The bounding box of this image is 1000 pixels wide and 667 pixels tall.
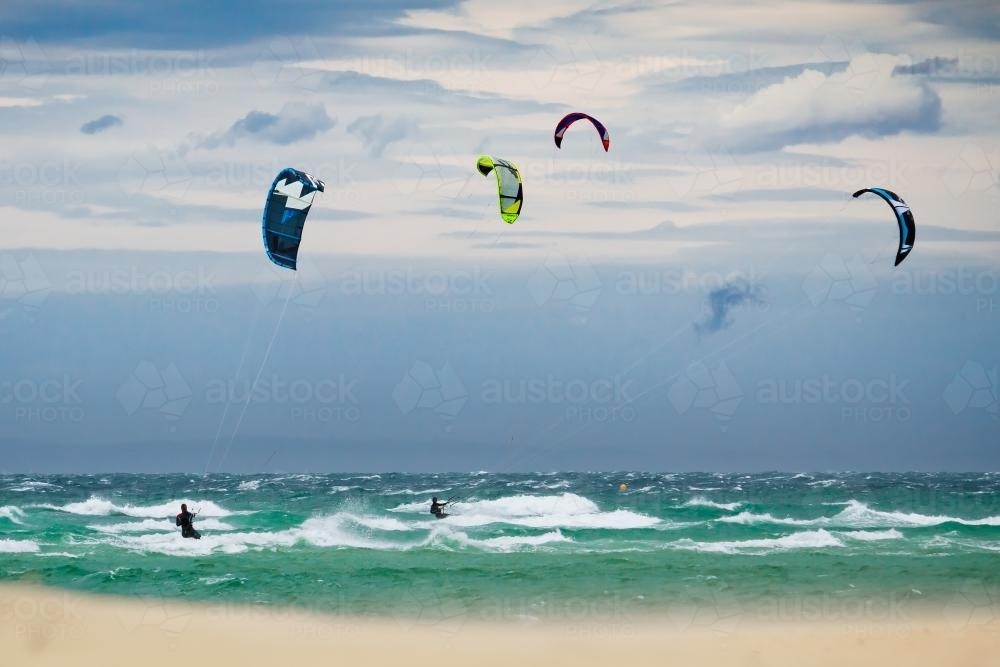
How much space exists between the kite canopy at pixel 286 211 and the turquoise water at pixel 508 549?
4.78m

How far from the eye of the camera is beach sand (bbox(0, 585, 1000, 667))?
12.5m

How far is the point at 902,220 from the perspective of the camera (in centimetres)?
1786

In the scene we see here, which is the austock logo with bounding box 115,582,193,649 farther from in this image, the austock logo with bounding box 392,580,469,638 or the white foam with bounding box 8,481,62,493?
the white foam with bounding box 8,481,62,493

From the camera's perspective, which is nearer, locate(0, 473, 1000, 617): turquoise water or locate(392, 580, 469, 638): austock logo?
locate(392, 580, 469, 638): austock logo

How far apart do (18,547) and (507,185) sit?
11368 millimetres

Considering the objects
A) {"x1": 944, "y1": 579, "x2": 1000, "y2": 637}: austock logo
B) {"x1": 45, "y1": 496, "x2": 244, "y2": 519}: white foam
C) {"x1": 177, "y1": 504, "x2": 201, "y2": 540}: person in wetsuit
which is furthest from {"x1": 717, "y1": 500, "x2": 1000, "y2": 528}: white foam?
{"x1": 45, "y1": 496, "x2": 244, "y2": 519}: white foam

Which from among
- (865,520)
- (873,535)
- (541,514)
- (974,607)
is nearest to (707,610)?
(974,607)

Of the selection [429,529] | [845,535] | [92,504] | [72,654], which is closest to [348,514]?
[429,529]

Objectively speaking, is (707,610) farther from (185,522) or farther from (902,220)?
(185,522)

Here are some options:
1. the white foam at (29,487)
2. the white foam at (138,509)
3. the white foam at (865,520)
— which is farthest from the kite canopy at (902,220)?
the white foam at (29,487)

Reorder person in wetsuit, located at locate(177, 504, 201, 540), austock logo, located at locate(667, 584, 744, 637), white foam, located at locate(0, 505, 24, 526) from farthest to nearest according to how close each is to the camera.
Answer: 1. white foam, located at locate(0, 505, 24, 526)
2. person in wetsuit, located at locate(177, 504, 201, 540)
3. austock logo, located at locate(667, 584, 744, 637)

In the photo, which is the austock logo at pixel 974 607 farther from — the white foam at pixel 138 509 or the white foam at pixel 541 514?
the white foam at pixel 138 509

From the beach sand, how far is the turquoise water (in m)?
0.91

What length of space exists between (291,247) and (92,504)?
20618 millimetres
